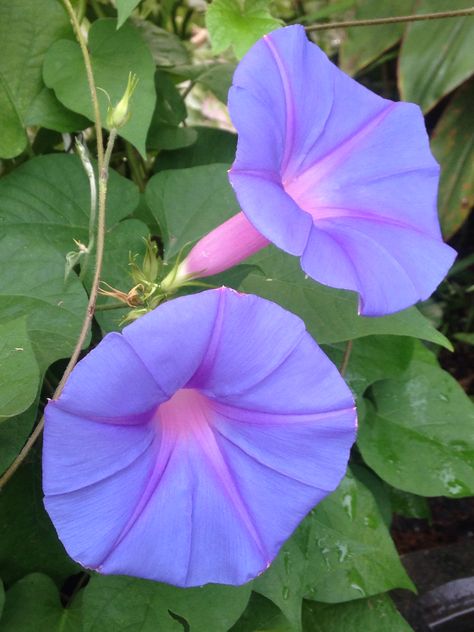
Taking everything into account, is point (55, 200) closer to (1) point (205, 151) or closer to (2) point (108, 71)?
(2) point (108, 71)

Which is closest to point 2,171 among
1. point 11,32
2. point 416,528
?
point 11,32

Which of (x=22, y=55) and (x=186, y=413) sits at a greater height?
(x=22, y=55)

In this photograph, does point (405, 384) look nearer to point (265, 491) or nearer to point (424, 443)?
point (424, 443)

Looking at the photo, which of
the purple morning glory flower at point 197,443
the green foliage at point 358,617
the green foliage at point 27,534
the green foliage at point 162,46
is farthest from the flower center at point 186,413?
the green foliage at point 162,46

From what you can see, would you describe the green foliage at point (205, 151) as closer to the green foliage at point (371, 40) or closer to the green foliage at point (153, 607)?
the green foliage at point (371, 40)

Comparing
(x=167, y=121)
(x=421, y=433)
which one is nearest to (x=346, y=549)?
(x=421, y=433)

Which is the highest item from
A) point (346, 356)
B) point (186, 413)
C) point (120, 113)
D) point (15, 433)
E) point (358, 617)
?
point (120, 113)

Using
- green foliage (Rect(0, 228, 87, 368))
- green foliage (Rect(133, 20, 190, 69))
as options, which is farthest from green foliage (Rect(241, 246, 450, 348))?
green foliage (Rect(133, 20, 190, 69))
